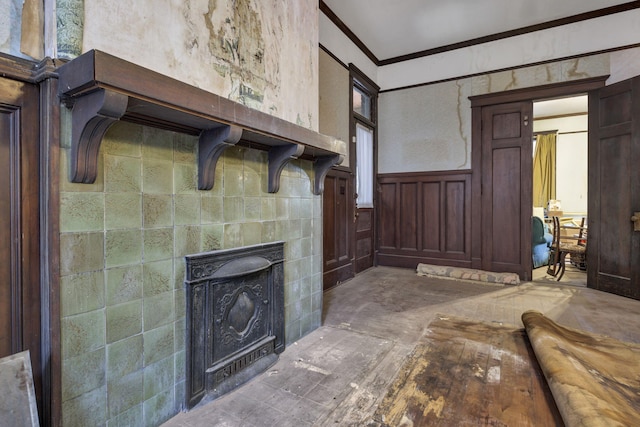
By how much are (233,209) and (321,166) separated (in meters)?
0.92

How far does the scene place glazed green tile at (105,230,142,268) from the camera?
1.26 meters

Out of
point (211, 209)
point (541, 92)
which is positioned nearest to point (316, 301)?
point (211, 209)

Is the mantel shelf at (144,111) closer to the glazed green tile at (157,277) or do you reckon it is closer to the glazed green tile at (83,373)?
the glazed green tile at (157,277)

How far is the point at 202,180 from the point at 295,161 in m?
0.89

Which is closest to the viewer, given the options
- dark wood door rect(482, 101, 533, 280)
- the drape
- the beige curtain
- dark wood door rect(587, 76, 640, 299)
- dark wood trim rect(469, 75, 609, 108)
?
dark wood door rect(587, 76, 640, 299)

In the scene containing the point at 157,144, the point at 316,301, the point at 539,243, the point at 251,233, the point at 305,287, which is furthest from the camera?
the point at 539,243

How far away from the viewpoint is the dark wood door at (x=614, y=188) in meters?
3.48

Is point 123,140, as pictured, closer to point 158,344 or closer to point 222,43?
point 222,43

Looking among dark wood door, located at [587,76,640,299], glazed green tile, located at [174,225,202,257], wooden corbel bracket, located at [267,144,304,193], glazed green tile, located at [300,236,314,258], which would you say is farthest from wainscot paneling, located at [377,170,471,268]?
glazed green tile, located at [174,225,202,257]

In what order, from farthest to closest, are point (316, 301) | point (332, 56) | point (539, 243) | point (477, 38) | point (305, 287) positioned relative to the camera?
point (539, 243) < point (477, 38) < point (332, 56) < point (316, 301) < point (305, 287)

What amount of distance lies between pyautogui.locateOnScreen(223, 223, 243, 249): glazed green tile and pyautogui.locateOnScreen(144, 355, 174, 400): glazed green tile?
626mm

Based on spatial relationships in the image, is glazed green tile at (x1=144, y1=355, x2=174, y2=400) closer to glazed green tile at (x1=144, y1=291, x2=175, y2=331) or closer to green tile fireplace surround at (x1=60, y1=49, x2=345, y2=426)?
green tile fireplace surround at (x1=60, y1=49, x2=345, y2=426)

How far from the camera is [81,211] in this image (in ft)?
3.88

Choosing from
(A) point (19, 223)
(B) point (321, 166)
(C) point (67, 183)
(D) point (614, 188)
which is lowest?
(A) point (19, 223)
